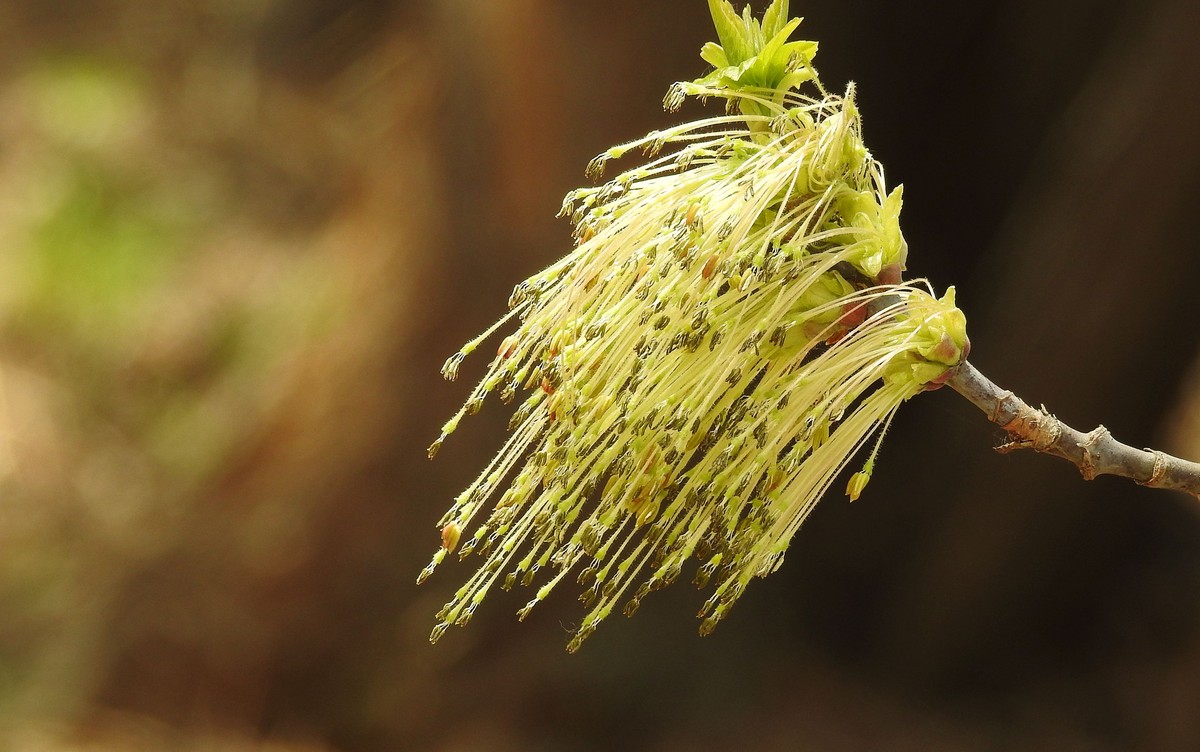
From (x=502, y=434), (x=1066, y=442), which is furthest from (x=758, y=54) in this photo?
(x=502, y=434)

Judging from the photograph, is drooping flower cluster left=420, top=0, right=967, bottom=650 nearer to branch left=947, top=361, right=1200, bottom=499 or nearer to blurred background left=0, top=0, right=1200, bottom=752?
branch left=947, top=361, right=1200, bottom=499

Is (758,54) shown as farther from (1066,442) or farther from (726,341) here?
(1066,442)

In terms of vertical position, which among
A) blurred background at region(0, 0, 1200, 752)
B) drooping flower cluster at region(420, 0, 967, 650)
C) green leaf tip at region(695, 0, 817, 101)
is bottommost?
blurred background at region(0, 0, 1200, 752)

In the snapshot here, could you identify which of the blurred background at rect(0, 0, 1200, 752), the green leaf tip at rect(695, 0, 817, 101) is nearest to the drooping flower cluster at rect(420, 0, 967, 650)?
the green leaf tip at rect(695, 0, 817, 101)

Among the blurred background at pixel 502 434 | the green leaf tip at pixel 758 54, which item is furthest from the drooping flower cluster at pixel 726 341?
the blurred background at pixel 502 434

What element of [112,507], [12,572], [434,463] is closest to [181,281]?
[112,507]

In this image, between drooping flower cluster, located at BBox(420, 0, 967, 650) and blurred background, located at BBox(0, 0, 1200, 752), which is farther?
blurred background, located at BBox(0, 0, 1200, 752)
